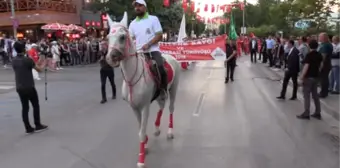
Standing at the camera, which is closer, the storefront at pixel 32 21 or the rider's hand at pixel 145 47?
the rider's hand at pixel 145 47

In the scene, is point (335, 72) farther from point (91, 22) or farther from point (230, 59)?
point (91, 22)

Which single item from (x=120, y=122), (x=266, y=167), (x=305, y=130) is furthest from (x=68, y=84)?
(x=266, y=167)

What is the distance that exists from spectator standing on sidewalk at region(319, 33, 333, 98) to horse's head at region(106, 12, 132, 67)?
845 centimetres

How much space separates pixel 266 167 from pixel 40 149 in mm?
4112

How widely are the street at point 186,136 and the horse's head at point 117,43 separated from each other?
180cm

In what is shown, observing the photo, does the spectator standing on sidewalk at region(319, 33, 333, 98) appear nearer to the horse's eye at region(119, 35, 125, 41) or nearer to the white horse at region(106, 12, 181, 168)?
the white horse at region(106, 12, 181, 168)

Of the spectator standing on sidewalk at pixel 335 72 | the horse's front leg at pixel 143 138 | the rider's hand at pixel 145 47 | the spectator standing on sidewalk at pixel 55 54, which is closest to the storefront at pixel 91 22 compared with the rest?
the spectator standing on sidewalk at pixel 55 54

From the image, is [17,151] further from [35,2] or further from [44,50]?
[35,2]

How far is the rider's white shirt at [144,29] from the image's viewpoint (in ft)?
22.3

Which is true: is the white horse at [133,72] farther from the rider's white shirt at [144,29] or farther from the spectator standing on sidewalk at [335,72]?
the spectator standing on sidewalk at [335,72]

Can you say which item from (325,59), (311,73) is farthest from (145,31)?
(325,59)

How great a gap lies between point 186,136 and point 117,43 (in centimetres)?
318

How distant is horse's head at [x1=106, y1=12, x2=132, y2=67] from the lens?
5.60 m

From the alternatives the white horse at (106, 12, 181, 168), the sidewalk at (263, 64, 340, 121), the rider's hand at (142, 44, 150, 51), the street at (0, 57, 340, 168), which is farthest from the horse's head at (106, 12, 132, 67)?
the sidewalk at (263, 64, 340, 121)
